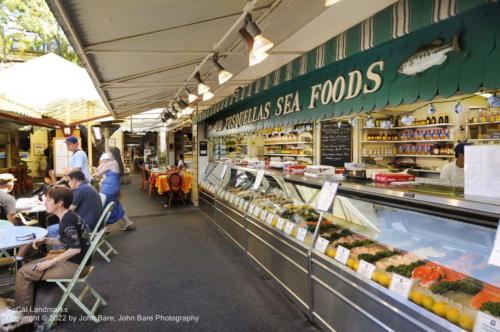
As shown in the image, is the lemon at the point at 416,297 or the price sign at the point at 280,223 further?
the price sign at the point at 280,223

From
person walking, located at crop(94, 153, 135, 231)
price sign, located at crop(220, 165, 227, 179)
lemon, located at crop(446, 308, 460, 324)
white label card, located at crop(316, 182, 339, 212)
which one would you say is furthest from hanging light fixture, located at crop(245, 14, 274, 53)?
person walking, located at crop(94, 153, 135, 231)

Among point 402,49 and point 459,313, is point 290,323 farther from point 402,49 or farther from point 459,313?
point 402,49

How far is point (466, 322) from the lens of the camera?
179 centimetres

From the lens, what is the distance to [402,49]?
3150 millimetres

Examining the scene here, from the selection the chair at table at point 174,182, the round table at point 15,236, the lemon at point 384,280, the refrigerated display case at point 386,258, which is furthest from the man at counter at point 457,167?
the chair at table at point 174,182

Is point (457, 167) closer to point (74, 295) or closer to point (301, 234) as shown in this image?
point (301, 234)

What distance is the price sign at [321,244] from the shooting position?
2986 millimetres

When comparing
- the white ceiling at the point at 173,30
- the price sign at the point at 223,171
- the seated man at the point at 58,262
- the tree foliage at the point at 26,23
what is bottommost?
the seated man at the point at 58,262

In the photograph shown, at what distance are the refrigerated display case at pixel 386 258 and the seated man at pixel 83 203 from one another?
2.51 meters

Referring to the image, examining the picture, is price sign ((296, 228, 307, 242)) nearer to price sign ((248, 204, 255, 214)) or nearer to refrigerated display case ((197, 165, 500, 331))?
refrigerated display case ((197, 165, 500, 331))

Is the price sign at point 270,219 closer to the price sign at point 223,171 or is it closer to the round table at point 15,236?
the round table at point 15,236

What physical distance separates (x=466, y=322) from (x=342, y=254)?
105 cm

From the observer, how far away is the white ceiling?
2.83 m

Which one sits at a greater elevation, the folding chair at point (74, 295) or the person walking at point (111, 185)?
the person walking at point (111, 185)
